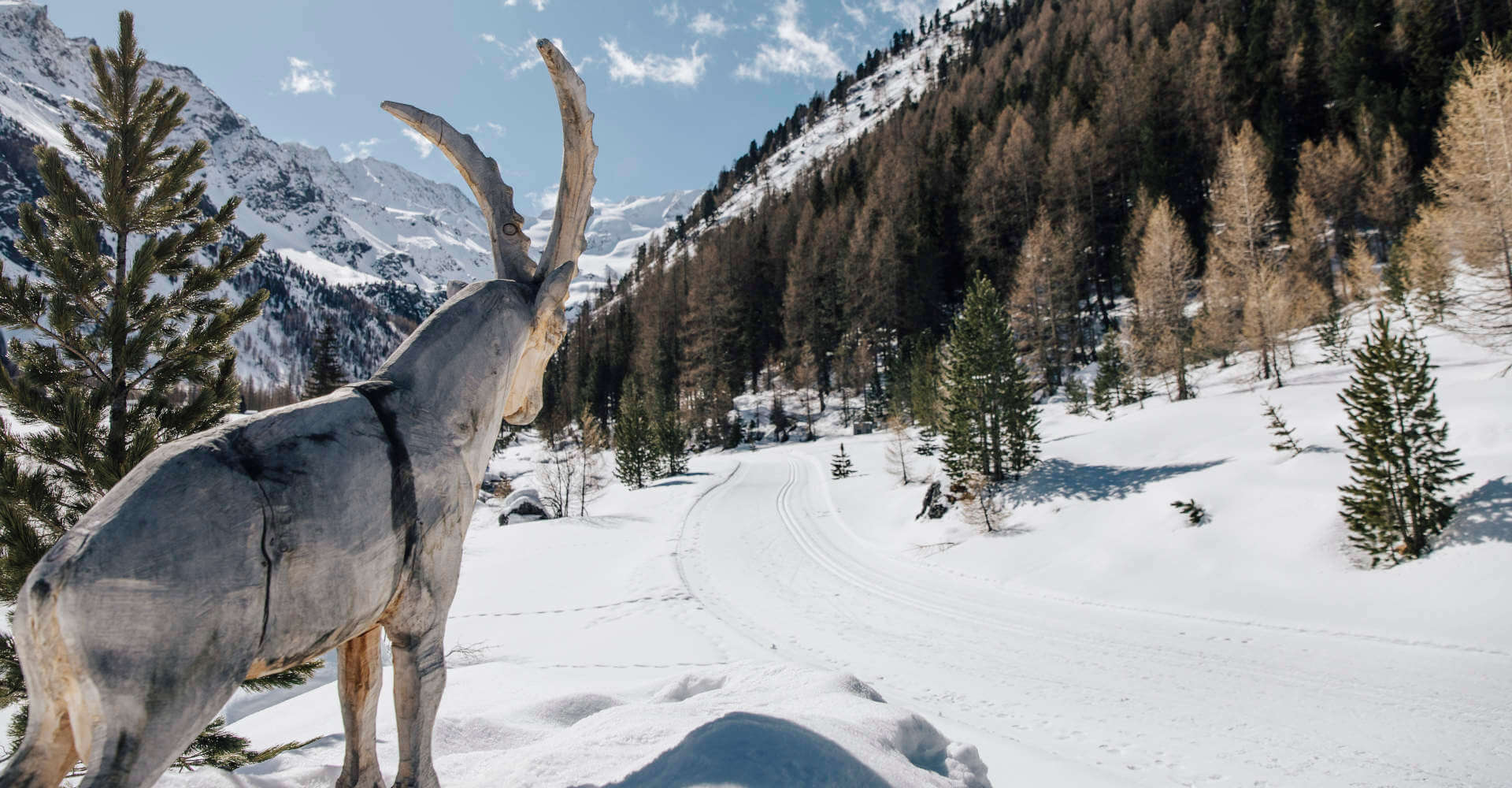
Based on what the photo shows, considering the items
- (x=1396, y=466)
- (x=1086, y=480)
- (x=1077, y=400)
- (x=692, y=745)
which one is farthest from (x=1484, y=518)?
(x=1077, y=400)

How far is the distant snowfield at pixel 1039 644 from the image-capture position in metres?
3.36

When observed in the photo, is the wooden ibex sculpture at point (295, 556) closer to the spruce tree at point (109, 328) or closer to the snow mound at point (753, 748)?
the snow mound at point (753, 748)

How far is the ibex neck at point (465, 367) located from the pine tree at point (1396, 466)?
490 inches

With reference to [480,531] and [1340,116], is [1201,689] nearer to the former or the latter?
[480,531]

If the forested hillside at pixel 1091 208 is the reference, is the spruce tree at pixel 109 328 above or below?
below

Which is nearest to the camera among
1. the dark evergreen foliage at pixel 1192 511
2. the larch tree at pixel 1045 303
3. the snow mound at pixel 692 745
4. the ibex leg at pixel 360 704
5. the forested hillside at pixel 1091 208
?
the ibex leg at pixel 360 704

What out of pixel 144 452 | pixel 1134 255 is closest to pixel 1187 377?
pixel 1134 255

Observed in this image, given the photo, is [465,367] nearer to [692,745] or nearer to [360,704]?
[360,704]

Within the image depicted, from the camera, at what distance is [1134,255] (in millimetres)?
44000

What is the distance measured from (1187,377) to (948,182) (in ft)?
121

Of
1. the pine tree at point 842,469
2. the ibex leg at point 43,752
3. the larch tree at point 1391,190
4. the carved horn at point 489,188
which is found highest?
the larch tree at point 1391,190

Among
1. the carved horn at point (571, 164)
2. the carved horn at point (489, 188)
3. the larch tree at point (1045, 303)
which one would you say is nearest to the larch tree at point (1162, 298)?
the larch tree at point (1045, 303)

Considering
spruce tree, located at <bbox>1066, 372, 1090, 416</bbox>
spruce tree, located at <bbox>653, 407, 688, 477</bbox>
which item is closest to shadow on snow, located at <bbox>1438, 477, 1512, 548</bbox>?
spruce tree, located at <bbox>1066, 372, 1090, 416</bbox>

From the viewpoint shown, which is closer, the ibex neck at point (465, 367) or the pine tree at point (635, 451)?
the ibex neck at point (465, 367)
